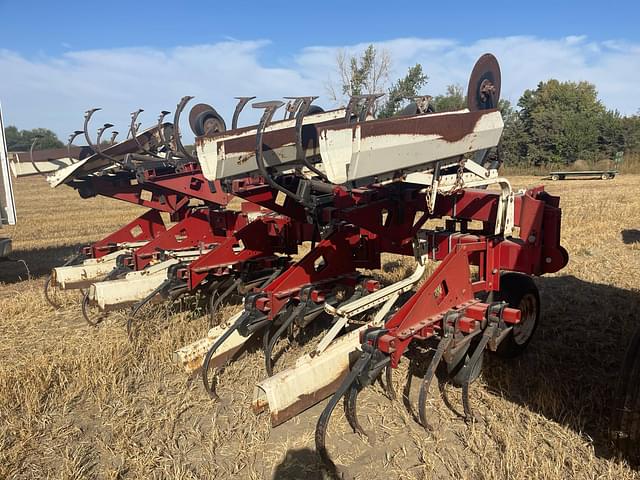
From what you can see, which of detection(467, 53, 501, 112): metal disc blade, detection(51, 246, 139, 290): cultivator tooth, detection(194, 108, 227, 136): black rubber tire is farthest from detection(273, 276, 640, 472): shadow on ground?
detection(51, 246, 139, 290): cultivator tooth

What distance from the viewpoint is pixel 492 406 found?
329cm

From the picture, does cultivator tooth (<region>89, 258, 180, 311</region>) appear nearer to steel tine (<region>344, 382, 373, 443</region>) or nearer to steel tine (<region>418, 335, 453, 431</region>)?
steel tine (<region>344, 382, 373, 443</region>)

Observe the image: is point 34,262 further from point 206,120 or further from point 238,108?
point 238,108

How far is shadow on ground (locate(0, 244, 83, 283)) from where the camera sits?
757 cm

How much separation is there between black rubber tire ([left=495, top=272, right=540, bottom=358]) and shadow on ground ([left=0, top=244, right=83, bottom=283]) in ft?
20.5

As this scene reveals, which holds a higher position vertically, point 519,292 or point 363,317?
point 519,292

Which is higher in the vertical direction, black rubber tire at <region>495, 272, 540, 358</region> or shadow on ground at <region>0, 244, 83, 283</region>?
black rubber tire at <region>495, 272, 540, 358</region>

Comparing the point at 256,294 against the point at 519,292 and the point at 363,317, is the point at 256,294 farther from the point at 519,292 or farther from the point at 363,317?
the point at 519,292

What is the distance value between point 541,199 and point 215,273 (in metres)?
3.05

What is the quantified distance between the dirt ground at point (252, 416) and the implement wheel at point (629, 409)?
0.44ft

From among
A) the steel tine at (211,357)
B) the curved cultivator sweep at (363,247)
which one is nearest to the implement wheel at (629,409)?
the curved cultivator sweep at (363,247)

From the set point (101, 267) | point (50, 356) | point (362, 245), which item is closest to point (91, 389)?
point (50, 356)

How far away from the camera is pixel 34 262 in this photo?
8414mm

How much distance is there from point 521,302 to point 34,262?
7.90 m
